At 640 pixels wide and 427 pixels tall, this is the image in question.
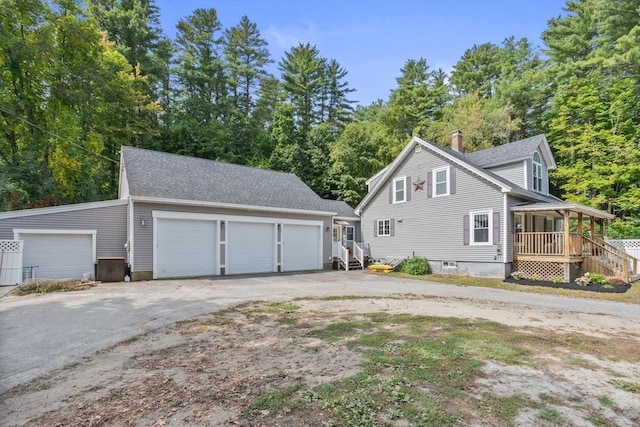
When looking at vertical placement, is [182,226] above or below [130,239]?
above

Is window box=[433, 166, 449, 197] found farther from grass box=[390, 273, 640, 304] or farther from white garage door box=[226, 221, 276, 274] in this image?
white garage door box=[226, 221, 276, 274]

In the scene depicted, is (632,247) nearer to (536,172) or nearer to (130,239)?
(536,172)

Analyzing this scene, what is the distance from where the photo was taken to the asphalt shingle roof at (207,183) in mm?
13562

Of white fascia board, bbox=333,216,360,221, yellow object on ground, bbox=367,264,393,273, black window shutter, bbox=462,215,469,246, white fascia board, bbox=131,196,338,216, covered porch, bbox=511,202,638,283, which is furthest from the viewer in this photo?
white fascia board, bbox=333,216,360,221

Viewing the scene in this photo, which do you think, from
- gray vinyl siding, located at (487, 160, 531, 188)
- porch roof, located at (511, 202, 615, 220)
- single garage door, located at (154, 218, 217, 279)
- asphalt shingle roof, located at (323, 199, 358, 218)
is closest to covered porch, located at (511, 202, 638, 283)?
porch roof, located at (511, 202, 615, 220)

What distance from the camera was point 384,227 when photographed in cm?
1928

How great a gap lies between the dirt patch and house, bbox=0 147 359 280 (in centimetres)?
822

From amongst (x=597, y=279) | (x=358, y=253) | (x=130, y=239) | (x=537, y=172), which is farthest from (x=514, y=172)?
(x=130, y=239)

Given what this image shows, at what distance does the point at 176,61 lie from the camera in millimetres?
30312

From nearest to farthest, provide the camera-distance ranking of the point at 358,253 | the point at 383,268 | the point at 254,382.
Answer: the point at 254,382
the point at 383,268
the point at 358,253

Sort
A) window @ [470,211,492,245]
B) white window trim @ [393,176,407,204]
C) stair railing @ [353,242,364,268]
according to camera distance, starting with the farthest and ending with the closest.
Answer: stair railing @ [353,242,364,268] → white window trim @ [393,176,407,204] → window @ [470,211,492,245]

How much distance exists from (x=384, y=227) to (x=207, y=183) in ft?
33.5

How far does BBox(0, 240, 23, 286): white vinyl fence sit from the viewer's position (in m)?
10.5

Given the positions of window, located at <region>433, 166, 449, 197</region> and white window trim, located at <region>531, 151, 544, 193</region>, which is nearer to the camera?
window, located at <region>433, 166, 449, 197</region>
